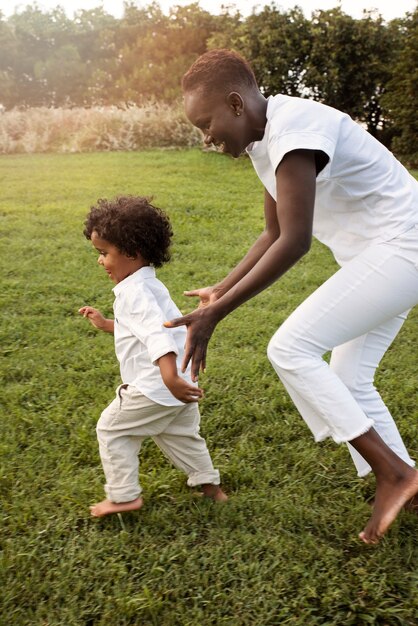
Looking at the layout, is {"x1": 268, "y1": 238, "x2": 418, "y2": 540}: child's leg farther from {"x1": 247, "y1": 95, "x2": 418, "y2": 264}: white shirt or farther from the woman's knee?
{"x1": 247, "y1": 95, "x2": 418, "y2": 264}: white shirt

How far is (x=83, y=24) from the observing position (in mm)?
28047

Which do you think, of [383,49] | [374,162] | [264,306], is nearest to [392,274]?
[374,162]

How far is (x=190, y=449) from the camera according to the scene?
2838 millimetres

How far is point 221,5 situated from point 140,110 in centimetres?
394

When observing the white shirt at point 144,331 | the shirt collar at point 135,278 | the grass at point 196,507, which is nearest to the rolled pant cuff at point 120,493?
the grass at point 196,507

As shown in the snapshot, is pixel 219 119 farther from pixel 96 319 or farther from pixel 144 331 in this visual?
pixel 96 319

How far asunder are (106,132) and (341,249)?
1235 centimetres

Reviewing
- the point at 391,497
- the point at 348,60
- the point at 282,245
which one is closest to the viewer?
the point at 282,245

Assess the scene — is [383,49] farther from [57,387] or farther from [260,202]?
[57,387]

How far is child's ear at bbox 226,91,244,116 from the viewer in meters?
2.30

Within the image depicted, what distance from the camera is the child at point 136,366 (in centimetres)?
259

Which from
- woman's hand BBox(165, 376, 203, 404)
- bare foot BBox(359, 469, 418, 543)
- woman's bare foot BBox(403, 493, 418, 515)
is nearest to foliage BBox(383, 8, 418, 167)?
woman's bare foot BBox(403, 493, 418, 515)

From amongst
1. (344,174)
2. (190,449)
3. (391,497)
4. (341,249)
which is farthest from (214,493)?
(344,174)

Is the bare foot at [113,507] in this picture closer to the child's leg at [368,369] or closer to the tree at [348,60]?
the child's leg at [368,369]
